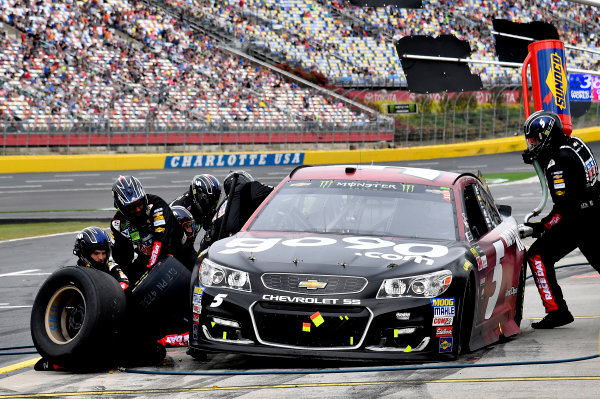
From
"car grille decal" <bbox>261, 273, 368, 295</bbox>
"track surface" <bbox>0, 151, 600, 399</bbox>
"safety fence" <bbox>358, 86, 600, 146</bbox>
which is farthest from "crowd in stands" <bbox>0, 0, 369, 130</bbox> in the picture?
"car grille decal" <bbox>261, 273, 368, 295</bbox>

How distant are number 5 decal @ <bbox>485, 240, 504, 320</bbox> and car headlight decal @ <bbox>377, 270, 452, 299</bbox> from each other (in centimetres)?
96

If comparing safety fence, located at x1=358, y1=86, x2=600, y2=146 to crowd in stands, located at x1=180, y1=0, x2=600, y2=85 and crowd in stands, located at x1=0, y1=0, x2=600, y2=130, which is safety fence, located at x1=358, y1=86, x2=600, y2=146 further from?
crowd in stands, located at x1=180, y1=0, x2=600, y2=85

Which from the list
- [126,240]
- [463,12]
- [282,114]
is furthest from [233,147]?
[126,240]

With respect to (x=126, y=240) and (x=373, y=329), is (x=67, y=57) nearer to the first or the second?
(x=126, y=240)

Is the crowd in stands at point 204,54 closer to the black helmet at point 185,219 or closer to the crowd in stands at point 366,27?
the crowd in stands at point 366,27

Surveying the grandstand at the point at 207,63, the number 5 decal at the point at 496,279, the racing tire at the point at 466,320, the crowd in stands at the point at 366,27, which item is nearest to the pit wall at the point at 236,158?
the grandstand at the point at 207,63

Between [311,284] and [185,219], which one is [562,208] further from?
[185,219]

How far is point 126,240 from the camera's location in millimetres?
9547

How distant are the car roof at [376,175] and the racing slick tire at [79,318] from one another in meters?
1.89

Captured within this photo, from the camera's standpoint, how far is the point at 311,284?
6.79 meters

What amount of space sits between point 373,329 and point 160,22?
1463 inches

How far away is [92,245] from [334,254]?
2014 millimetres

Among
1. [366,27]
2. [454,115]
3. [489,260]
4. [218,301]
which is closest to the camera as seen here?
[218,301]

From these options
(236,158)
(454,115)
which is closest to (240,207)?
(236,158)
